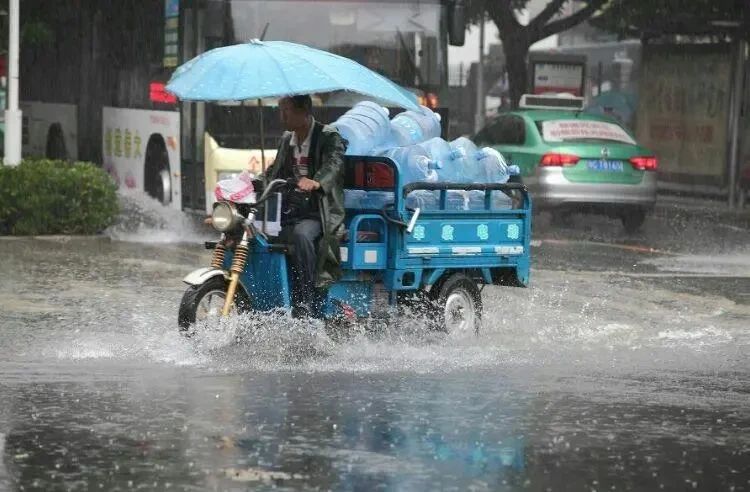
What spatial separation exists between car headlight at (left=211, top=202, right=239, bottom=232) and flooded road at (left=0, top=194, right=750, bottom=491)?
55 cm

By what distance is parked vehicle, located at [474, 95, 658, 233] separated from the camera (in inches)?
813

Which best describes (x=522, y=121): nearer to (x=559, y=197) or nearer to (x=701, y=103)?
(x=559, y=197)

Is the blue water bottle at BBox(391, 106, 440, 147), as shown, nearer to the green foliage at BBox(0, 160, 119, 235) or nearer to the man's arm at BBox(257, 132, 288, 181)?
the man's arm at BBox(257, 132, 288, 181)

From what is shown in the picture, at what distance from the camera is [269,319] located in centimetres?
1007

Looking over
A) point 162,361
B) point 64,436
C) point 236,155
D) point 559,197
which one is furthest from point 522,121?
point 64,436

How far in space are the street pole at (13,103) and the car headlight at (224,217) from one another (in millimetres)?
8690

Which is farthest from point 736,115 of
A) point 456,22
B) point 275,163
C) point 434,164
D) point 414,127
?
point 275,163

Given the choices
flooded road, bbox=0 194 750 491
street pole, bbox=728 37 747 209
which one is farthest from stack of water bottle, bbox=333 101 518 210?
street pole, bbox=728 37 747 209

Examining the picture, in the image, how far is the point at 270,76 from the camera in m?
10.1

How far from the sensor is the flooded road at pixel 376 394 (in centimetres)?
686

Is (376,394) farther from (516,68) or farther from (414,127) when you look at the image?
(516,68)

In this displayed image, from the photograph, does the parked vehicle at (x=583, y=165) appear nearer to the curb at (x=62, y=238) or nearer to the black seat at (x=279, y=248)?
the curb at (x=62, y=238)

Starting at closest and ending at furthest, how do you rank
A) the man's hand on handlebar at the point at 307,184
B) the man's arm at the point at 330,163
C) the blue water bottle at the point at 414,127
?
1. the man's hand on handlebar at the point at 307,184
2. the man's arm at the point at 330,163
3. the blue water bottle at the point at 414,127

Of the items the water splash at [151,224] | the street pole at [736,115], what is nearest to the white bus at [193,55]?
the water splash at [151,224]
